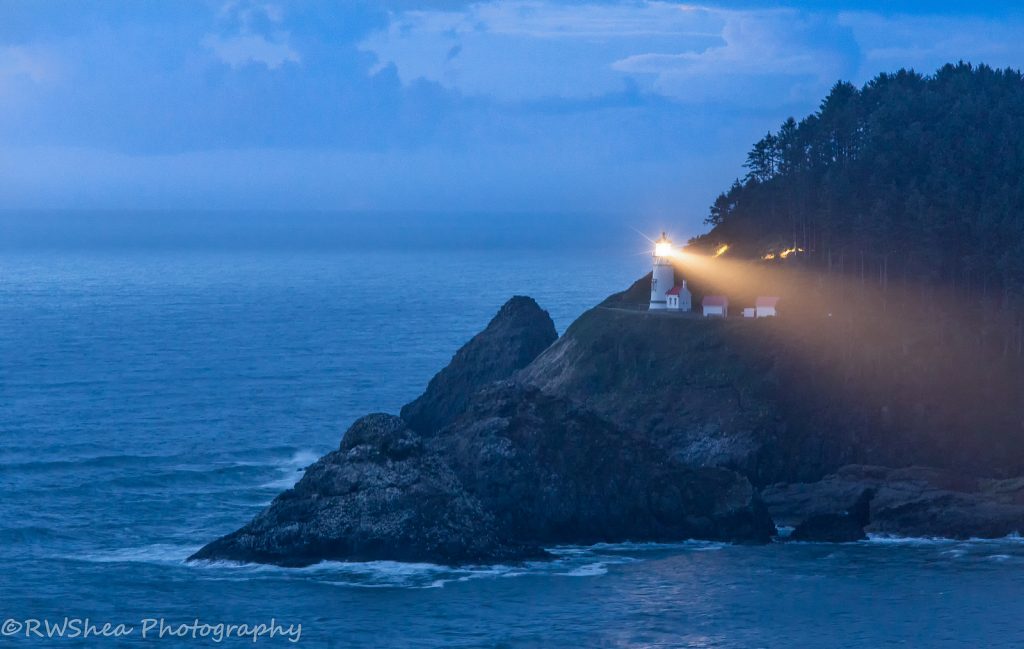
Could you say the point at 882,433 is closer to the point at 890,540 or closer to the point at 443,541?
the point at 890,540

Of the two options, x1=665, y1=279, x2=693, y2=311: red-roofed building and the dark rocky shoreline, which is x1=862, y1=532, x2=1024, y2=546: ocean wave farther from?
x1=665, y1=279, x2=693, y2=311: red-roofed building

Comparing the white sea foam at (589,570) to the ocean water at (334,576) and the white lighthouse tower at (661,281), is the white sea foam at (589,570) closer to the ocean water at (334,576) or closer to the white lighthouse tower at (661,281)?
the ocean water at (334,576)

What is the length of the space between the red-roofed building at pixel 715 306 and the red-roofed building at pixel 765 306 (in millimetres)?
2052

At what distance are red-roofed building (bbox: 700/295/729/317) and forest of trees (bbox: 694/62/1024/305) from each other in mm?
9588

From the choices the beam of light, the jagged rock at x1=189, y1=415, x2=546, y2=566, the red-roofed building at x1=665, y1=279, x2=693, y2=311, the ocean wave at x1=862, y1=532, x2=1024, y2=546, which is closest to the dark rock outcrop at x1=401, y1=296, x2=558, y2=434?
the red-roofed building at x1=665, y1=279, x2=693, y2=311

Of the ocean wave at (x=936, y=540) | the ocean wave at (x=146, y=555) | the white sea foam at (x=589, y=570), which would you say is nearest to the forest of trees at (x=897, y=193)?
the ocean wave at (x=936, y=540)

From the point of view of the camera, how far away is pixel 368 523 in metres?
62.8

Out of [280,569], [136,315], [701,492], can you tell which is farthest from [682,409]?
[136,315]

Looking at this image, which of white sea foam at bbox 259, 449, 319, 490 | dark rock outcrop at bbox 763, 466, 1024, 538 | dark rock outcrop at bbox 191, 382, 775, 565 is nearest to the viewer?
dark rock outcrop at bbox 191, 382, 775, 565

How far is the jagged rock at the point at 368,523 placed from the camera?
62531 millimetres

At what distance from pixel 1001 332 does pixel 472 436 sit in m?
37.2

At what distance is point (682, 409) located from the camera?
82188 mm

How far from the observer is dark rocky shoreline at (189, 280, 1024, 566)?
62.9m

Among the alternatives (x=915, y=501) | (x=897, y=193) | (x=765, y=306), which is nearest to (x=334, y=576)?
(x=915, y=501)
